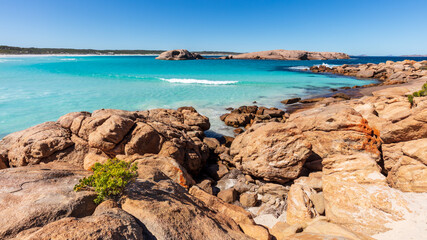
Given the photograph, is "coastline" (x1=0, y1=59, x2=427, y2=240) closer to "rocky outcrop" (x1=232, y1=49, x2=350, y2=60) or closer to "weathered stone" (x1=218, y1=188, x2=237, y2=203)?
"weathered stone" (x1=218, y1=188, x2=237, y2=203)

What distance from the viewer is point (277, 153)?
9.73m

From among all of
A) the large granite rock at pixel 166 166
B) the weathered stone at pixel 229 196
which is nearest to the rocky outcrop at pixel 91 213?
the large granite rock at pixel 166 166

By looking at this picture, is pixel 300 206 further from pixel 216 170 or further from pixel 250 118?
pixel 250 118

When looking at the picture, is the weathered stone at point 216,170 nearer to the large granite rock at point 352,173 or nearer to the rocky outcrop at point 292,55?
the large granite rock at point 352,173

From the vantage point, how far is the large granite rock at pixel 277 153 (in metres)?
9.51

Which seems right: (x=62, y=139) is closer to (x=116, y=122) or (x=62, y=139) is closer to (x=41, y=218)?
(x=116, y=122)

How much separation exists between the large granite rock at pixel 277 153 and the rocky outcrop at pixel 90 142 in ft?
10.0

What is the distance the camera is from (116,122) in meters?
9.54

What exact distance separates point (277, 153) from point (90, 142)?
8694 millimetres

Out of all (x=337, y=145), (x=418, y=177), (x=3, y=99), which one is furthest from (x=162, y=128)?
(x=3, y=99)

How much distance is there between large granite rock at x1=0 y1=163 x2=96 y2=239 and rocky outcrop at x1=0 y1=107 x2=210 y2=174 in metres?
3.59

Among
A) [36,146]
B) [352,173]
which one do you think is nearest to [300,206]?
[352,173]

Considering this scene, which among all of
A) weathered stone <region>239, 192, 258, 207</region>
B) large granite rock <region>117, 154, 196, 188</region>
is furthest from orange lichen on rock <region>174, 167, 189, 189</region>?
weathered stone <region>239, 192, 258, 207</region>

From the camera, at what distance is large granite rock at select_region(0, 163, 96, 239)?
12.6ft
